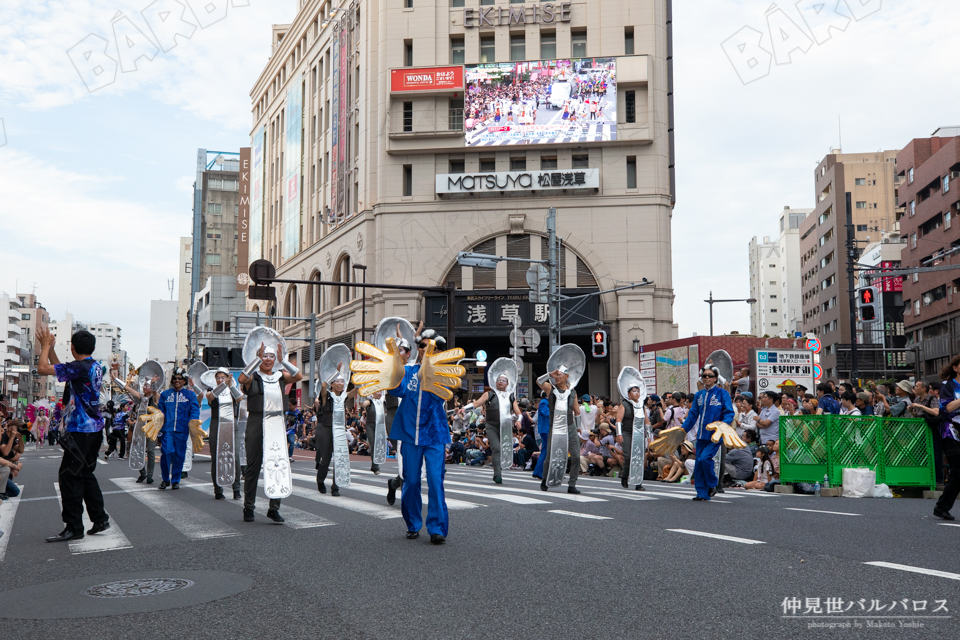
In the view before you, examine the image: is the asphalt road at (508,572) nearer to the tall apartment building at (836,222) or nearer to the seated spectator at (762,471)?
the seated spectator at (762,471)

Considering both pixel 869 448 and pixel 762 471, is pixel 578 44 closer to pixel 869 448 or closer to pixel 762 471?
pixel 762 471

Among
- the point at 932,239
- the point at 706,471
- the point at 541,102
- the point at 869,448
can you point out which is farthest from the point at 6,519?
the point at 932,239

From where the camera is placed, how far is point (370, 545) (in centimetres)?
728

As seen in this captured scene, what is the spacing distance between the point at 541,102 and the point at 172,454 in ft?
99.0

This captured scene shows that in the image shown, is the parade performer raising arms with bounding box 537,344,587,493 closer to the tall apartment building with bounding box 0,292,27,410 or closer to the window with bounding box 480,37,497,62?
the window with bounding box 480,37,497,62

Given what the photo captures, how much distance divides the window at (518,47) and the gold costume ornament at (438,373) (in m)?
36.8

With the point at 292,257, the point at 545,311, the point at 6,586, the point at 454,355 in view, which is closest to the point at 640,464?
the point at 454,355

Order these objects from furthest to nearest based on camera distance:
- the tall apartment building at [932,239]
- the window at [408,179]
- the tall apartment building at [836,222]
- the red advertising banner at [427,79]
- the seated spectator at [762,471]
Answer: the tall apartment building at [836,222], the tall apartment building at [932,239], the window at [408,179], the red advertising banner at [427,79], the seated spectator at [762,471]

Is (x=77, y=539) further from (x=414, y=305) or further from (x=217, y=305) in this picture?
(x=217, y=305)

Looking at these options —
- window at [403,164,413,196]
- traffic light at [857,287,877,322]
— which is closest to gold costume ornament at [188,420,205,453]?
traffic light at [857,287,877,322]

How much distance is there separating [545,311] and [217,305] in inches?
2450

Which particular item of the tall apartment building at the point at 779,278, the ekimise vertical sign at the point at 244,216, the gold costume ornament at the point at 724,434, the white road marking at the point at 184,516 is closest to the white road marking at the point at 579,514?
the gold costume ornament at the point at 724,434

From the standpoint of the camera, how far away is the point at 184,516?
9.88 metres

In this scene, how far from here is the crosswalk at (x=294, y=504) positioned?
27.5 ft
